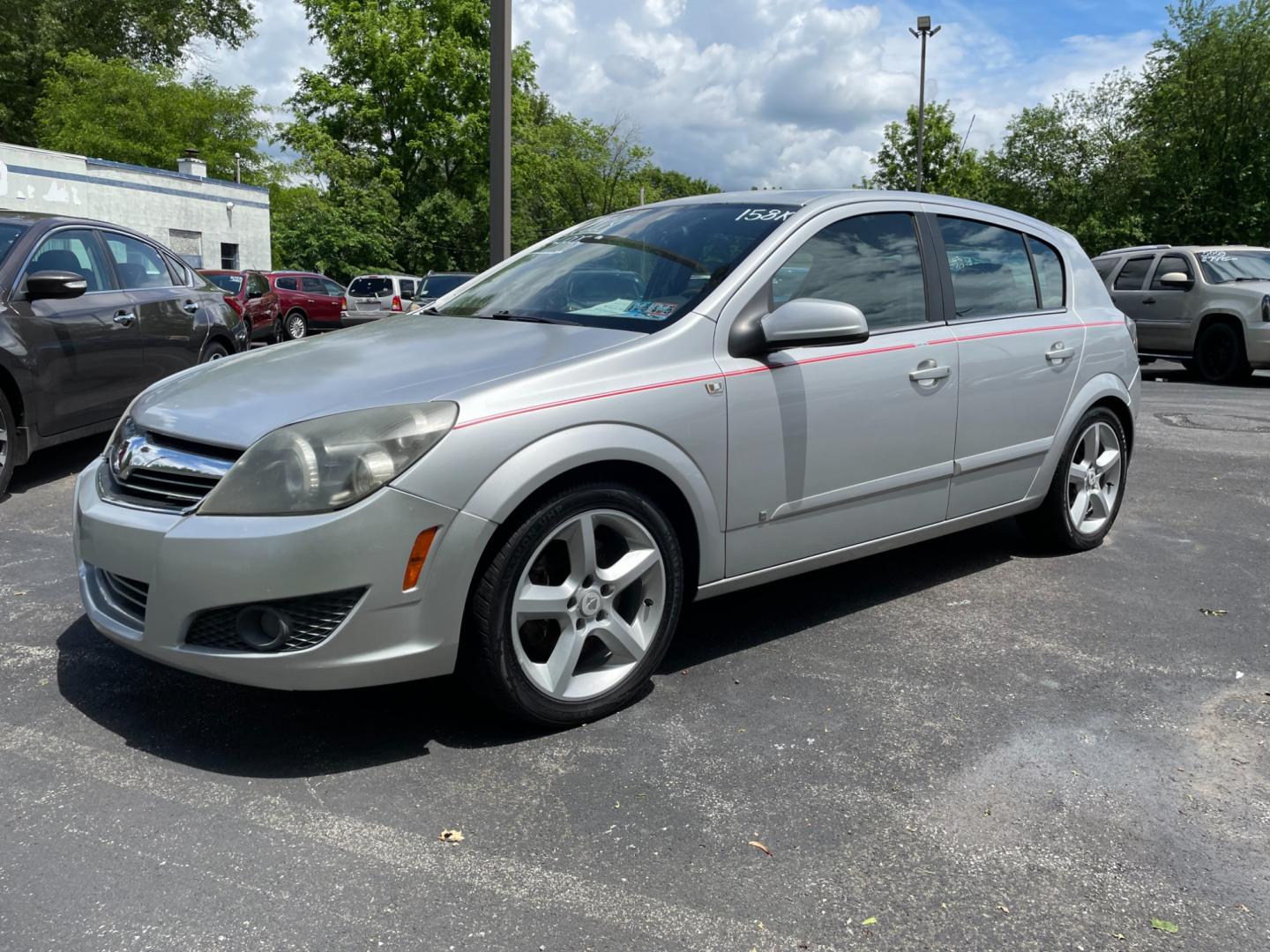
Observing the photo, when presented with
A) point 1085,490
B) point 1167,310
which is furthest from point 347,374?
point 1167,310

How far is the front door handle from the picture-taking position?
Result: 13.4 ft

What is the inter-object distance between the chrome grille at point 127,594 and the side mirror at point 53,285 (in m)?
3.59

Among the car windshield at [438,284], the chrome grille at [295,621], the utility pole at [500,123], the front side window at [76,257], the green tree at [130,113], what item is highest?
the green tree at [130,113]

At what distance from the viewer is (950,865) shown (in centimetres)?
257

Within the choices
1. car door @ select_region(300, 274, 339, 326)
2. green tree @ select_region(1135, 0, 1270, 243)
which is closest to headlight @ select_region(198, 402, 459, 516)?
car door @ select_region(300, 274, 339, 326)

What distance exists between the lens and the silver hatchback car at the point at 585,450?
9.37 feet

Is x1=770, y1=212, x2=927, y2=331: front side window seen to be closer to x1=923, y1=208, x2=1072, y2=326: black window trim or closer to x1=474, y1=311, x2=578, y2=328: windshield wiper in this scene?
x1=923, y1=208, x2=1072, y2=326: black window trim

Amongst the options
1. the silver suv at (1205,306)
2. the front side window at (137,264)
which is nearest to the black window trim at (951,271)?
the front side window at (137,264)

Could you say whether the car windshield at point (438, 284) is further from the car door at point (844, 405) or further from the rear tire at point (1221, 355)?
the car door at point (844, 405)

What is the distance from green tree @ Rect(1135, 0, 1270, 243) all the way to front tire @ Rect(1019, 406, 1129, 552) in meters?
32.1

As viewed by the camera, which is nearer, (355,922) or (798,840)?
(355,922)

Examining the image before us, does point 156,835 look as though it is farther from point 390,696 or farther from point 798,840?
point 798,840

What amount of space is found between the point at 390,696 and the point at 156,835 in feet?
3.16

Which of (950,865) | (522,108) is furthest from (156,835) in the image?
(522,108)
